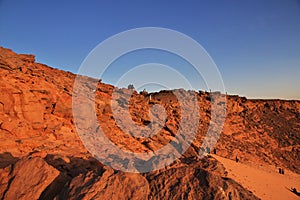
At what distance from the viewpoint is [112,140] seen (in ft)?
31.9

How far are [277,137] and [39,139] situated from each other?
19946mm

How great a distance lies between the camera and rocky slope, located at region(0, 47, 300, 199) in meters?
3.43

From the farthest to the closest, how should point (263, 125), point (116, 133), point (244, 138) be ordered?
point (263, 125)
point (244, 138)
point (116, 133)

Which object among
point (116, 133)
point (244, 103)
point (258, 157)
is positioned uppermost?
point (244, 103)

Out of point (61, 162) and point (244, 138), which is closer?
point (61, 162)

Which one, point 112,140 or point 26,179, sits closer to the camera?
point 26,179

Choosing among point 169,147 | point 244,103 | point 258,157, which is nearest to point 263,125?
point 244,103

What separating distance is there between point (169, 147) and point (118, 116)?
3.51m

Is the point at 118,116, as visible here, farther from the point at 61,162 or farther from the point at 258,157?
the point at 258,157

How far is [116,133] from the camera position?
1037 centimetres

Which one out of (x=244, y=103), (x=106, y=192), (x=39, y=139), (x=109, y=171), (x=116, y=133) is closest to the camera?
(x=106, y=192)

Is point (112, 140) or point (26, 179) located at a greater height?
point (112, 140)

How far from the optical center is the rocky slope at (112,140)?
135 inches

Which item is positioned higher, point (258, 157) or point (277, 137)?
point (277, 137)
